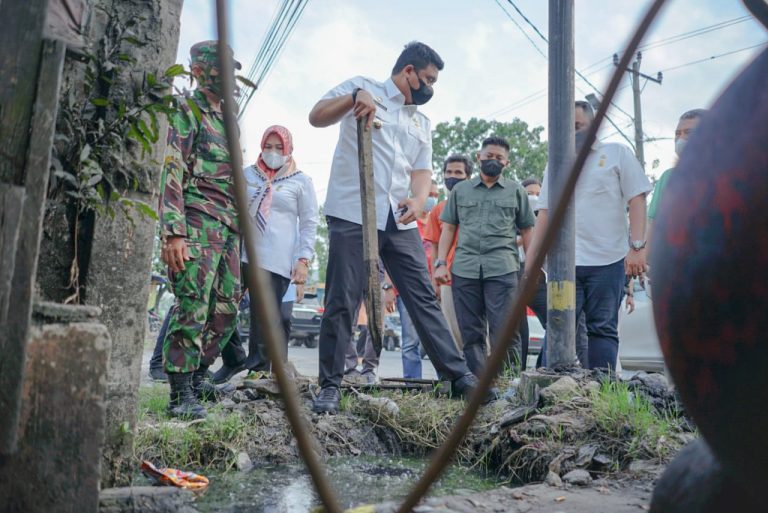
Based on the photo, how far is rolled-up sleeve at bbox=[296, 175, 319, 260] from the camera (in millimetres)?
4977

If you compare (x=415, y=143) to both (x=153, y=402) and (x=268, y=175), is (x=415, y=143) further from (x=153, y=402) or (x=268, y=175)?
(x=153, y=402)

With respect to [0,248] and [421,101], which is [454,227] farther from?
[0,248]

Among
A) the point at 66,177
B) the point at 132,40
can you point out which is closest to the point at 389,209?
the point at 132,40

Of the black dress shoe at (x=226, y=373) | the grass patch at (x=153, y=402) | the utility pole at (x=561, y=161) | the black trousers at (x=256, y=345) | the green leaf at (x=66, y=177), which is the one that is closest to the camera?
the green leaf at (x=66, y=177)

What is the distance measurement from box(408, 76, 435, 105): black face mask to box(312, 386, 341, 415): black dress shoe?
1.79 meters

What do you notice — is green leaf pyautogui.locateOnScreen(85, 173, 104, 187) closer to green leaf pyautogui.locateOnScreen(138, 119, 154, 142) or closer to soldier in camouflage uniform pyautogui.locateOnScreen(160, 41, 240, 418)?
green leaf pyautogui.locateOnScreen(138, 119, 154, 142)

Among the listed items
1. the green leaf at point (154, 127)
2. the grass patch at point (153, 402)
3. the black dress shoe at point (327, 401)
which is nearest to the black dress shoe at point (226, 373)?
the grass patch at point (153, 402)

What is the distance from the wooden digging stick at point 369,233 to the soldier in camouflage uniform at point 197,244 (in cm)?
78

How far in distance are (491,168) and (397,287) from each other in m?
1.38

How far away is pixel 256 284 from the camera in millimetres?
667

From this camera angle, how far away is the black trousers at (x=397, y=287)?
374cm

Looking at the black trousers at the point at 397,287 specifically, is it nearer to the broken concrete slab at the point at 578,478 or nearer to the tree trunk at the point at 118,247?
the broken concrete slab at the point at 578,478

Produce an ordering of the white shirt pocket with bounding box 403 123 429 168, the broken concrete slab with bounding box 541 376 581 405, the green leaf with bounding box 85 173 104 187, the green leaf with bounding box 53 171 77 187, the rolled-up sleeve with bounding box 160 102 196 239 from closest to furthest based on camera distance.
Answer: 1. the green leaf with bounding box 53 171 77 187
2. the green leaf with bounding box 85 173 104 187
3. the rolled-up sleeve with bounding box 160 102 196 239
4. the broken concrete slab with bounding box 541 376 581 405
5. the white shirt pocket with bounding box 403 123 429 168

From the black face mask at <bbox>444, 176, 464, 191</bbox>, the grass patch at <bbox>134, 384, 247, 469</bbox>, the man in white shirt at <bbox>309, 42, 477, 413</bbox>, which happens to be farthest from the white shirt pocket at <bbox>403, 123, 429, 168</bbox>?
the grass patch at <bbox>134, 384, 247, 469</bbox>
